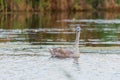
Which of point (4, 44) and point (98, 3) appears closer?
point (4, 44)

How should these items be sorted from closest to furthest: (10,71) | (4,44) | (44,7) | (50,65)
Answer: (10,71) → (50,65) → (4,44) → (44,7)

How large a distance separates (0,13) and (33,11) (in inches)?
199

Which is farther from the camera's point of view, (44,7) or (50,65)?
(44,7)

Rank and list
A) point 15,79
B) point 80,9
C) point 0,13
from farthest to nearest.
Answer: point 80,9
point 0,13
point 15,79

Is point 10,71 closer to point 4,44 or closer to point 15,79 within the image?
point 15,79

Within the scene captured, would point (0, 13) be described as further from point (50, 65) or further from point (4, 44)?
point (50, 65)

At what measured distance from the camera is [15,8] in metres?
59.6

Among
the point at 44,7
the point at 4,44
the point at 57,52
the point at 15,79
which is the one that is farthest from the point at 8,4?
the point at 15,79

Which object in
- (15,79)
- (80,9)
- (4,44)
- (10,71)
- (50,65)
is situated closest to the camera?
(15,79)

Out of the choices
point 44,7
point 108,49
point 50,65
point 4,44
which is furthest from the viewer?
point 44,7

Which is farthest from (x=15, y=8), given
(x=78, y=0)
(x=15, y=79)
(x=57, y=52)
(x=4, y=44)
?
(x=15, y=79)

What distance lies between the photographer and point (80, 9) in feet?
224

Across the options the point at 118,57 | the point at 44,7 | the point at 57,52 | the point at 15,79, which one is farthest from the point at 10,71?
the point at 44,7

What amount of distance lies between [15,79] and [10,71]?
1415 mm
